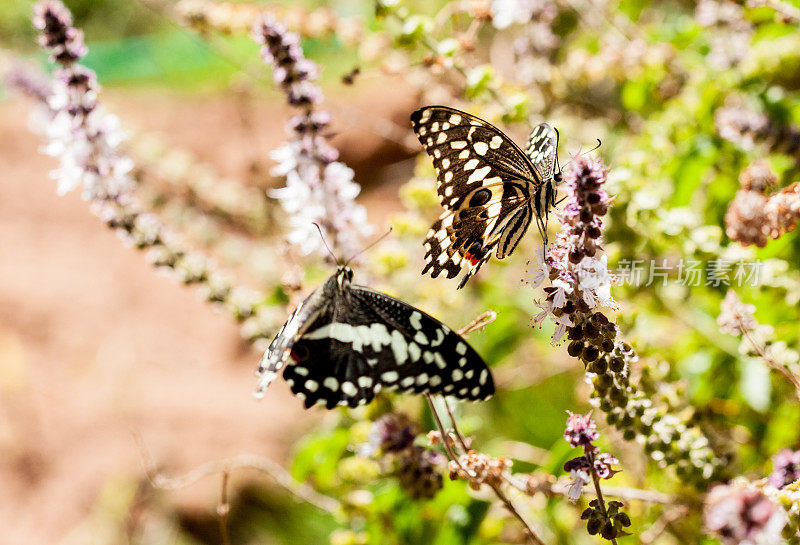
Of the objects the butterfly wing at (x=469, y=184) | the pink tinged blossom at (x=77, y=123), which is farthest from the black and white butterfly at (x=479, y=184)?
the pink tinged blossom at (x=77, y=123)

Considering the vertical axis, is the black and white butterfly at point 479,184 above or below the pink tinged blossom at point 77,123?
below

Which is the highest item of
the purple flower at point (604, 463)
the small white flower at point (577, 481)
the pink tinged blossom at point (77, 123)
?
the pink tinged blossom at point (77, 123)

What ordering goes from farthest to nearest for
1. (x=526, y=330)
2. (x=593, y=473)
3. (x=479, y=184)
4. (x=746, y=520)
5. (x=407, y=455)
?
(x=526, y=330)
(x=479, y=184)
(x=407, y=455)
(x=593, y=473)
(x=746, y=520)

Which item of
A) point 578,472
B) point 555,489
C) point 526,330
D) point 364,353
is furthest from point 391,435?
point 526,330

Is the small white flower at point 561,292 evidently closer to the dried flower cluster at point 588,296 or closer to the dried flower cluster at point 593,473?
the dried flower cluster at point 588,296

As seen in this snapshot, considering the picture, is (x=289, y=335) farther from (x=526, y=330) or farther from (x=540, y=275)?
(x=526, y=330)
